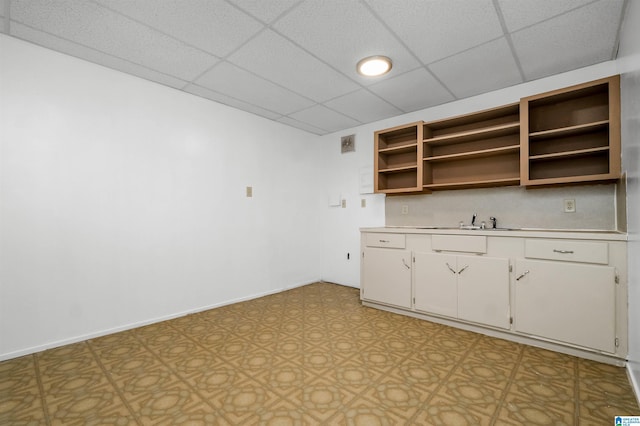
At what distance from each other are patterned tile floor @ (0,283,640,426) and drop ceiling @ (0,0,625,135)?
2538 mm

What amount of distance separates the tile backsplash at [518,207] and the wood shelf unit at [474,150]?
0.17 metres

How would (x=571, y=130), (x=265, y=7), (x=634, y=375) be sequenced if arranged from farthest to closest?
(x=571, y=130)
(x=265, y=7)
(x=634, y=375)

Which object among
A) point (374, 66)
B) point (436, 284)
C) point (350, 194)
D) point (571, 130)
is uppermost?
point (374, 66)

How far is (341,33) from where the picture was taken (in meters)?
2.22

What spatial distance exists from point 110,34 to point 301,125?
2590 mm

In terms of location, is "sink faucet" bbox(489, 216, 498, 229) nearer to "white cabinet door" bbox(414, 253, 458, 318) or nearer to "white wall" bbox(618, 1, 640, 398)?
"white cabinet door" bbox(414, 253, 458, 318)

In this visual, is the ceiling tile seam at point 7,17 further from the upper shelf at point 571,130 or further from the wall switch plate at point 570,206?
the wall switch plate at point 570,206

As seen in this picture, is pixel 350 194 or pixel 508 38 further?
pixel 350 194

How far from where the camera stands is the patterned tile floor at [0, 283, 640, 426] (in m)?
1.57

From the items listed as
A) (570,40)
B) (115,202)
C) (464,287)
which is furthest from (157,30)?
(464,287)

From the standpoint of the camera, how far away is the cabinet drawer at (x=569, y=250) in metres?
2.12

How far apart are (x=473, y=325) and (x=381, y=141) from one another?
8.00ft

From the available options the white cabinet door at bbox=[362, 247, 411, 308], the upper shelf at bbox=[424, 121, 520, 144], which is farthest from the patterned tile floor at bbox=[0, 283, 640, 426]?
the upper shelf at bbox=[424, 121, 520, 144]

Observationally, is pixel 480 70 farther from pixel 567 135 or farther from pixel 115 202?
pixel 115 202
